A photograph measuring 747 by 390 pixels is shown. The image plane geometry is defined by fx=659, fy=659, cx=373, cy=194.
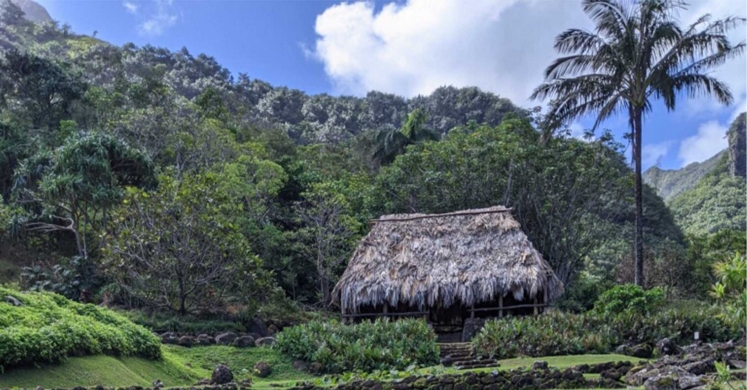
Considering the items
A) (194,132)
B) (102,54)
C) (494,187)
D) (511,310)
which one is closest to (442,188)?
(494,187)

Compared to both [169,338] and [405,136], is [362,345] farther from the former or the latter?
[405,136]

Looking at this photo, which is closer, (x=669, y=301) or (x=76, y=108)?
(x=669, y=301)

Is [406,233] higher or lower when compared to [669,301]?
higher

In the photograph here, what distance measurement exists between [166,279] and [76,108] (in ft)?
49.8

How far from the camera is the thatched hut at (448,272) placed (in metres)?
16.8

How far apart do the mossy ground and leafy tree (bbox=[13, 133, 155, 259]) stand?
8311 mm

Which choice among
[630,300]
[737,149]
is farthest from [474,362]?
[737,149]

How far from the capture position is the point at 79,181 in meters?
20.0

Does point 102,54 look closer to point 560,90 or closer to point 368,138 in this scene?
point 368,138

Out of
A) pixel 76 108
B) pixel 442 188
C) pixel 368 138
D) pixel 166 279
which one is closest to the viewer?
pixel 166 279

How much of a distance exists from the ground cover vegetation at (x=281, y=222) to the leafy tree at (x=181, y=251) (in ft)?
0.19

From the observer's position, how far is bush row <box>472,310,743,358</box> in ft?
43.9

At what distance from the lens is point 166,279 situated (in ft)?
56.4

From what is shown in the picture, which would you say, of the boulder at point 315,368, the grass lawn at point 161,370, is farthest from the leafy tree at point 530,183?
the boulder at point 315,368
